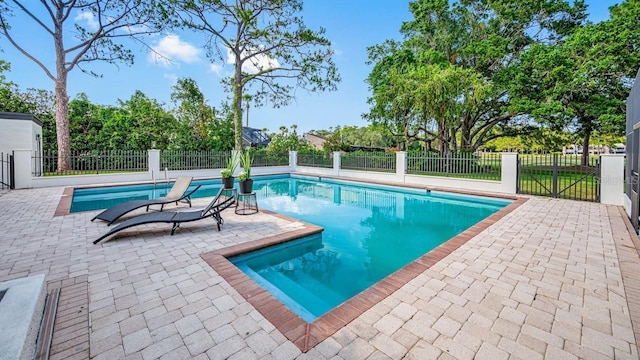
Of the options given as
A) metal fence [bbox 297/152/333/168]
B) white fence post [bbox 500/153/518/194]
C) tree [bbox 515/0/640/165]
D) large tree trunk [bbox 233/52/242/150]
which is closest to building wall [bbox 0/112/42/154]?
large tree trunk [bbox 233/52/242/150]

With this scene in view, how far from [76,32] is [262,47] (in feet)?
33.3

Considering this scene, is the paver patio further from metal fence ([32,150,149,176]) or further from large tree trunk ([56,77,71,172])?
large tree trunk ([56,77,71,172])

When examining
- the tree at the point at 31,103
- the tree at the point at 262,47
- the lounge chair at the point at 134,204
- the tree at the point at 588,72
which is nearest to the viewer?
the lounge chair at the point at 134,204

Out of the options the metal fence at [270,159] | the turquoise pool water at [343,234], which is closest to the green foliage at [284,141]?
the metal fence at [270,159]

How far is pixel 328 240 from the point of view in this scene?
6.09m

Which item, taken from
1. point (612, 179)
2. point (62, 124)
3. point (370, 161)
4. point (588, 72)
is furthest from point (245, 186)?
point (588, 72)

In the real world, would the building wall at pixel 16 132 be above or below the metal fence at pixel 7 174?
above

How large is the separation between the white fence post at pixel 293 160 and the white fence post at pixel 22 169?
13.7m

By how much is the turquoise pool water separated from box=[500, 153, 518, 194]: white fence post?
1119 mm

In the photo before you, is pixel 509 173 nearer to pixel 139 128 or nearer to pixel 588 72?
pixel 588 72

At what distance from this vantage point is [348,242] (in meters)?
6.07

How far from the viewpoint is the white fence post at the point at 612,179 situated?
26.4 feet

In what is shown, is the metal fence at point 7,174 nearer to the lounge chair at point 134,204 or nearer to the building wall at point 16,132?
the building wall at point 16,132

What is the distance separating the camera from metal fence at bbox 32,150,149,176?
14227 mm
